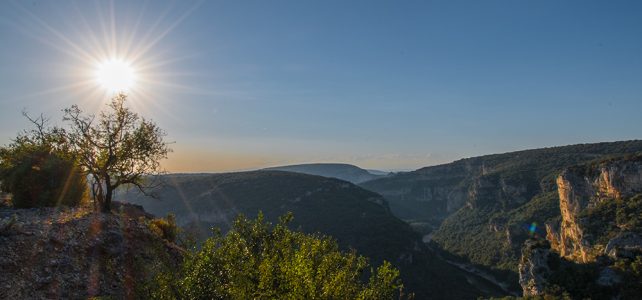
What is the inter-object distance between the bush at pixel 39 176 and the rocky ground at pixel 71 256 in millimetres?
1940

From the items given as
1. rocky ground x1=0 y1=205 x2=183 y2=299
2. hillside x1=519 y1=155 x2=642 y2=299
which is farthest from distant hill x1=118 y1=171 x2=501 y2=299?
A: rocky ground x1=0 y1=205 x2=183 y2=299

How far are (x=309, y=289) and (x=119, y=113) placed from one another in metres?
26.3

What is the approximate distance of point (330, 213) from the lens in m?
146

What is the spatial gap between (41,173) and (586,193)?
403 ft

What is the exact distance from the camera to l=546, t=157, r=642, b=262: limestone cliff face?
85688mm

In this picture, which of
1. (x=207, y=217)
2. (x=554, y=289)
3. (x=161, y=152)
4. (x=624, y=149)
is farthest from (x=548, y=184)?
(x=161, y=152)

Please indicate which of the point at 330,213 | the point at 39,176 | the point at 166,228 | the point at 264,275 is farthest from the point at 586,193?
the point at 39,176

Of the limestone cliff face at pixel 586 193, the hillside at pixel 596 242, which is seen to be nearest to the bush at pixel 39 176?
the hillside at pixel 596 242

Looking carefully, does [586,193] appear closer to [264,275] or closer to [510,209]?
[510,209]

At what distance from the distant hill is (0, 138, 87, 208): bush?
65464 mm

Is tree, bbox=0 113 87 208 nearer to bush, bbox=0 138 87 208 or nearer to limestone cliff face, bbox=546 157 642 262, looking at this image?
bush, bbox=0 138 87 208

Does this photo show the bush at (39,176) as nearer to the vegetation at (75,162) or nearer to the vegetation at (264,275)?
the vegetation at (75,162)

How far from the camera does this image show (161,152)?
108ft

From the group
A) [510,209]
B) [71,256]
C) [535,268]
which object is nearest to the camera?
[71,256]
